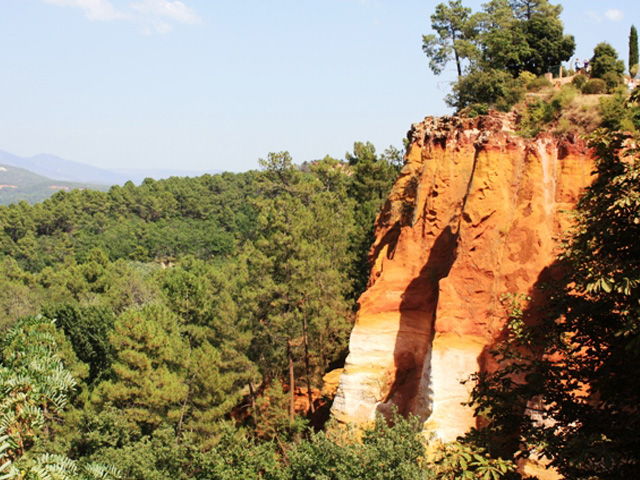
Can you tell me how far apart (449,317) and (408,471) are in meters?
4.39

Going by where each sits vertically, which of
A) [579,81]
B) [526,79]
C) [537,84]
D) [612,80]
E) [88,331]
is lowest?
[88,331]

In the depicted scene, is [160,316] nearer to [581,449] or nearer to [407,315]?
[407,315]

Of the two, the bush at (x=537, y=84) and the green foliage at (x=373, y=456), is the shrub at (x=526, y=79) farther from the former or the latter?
the green foliage at (x=373, y=456)

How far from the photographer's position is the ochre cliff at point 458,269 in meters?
16.1

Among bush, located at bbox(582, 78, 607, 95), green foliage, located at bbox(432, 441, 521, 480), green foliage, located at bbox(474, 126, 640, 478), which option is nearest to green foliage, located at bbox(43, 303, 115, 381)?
bush, located at bbox(582, 78, 607, 95)

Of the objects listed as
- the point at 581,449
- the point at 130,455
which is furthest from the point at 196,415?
the point at 581,449

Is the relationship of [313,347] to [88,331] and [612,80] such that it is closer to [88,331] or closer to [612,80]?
[88,331]

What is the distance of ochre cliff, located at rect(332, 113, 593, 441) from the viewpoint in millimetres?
16094

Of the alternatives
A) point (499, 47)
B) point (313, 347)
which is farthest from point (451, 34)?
point (313, 347)

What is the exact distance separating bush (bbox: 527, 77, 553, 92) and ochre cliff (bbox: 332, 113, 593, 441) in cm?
1379

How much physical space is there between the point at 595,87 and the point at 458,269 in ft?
54.9

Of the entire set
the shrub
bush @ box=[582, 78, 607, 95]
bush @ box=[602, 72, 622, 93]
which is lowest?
bush @ box=[582, 78, 607, 95]

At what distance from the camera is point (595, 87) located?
92.7 feet

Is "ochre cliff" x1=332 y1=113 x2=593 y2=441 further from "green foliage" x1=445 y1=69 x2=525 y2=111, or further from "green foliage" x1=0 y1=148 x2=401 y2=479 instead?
"green foliage" x1=445 y1=69 x2=525 y2=111
